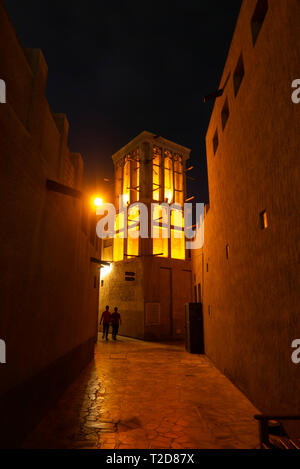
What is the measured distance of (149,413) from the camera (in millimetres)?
5109

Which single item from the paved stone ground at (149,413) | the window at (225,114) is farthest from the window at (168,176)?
the paved stone ground at (149,413)

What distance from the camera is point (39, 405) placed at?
4.62 m

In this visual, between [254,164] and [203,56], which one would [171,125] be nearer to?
[203,56]

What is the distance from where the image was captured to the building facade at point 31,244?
3391mm

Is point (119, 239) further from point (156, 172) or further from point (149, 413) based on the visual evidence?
point (149, 413)

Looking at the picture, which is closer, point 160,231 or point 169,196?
point 160,231

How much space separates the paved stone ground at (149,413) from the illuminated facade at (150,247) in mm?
9226

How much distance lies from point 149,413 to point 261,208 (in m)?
4.35

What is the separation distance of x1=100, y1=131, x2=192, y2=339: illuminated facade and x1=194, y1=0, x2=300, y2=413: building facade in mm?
9636

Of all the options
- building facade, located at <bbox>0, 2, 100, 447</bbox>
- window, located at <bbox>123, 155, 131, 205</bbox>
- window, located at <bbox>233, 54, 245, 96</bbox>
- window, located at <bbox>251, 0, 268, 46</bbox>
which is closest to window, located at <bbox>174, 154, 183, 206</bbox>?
window, located at <bbox>123, 155, 131, 205</bbox>

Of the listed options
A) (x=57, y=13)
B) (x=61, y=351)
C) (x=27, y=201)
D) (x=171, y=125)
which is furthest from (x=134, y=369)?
(x=171, y=125)

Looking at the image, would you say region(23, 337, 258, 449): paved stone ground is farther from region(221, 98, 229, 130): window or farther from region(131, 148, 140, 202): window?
region(131, 148, 140, 202): window

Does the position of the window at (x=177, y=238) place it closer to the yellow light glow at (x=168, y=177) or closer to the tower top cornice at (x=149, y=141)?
the yellow light glow at (x=168, y=177)

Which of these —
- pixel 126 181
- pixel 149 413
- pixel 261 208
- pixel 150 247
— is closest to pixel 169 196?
pixel 126 181
